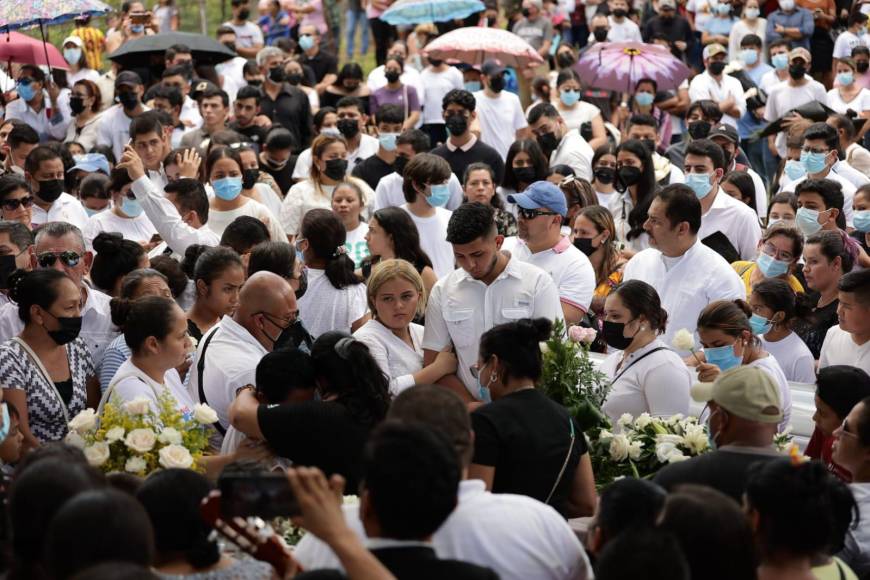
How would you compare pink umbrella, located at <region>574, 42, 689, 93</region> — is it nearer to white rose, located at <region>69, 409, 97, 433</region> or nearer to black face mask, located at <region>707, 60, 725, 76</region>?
black face mask, located at <region>707, 60, 725, 76</region>

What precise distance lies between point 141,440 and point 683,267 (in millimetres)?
3736

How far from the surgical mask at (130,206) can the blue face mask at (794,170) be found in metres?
5.80

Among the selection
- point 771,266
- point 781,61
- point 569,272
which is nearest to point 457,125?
point 771,266

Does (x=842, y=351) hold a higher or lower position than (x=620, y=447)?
lower

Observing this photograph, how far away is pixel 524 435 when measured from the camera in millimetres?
4859

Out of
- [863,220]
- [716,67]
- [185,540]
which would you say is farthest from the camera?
[716,67]

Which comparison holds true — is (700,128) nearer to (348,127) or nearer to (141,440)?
(348,127)

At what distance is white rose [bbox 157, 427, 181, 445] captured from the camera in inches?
210

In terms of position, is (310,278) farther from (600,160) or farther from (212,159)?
(600,160)

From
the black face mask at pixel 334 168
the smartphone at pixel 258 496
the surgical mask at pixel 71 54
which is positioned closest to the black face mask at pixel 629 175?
the black face mask at pixel 334 168

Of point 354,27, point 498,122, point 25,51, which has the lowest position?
point 354,27

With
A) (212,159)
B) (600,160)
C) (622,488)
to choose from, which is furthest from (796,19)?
(622,488)

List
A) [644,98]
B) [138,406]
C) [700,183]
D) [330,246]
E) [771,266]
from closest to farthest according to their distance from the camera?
1. [138,406]
2. [330,246]
3. [771,266]
4. [700,183]
5. [644,98]

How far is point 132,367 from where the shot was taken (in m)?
5.97
